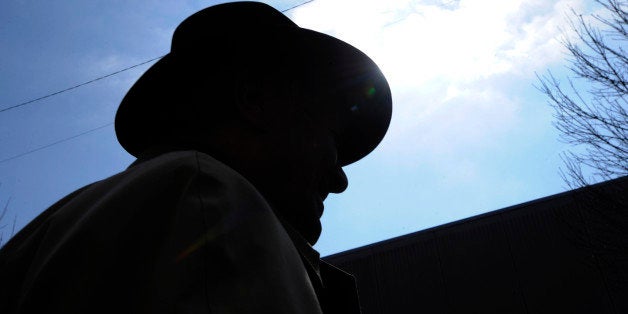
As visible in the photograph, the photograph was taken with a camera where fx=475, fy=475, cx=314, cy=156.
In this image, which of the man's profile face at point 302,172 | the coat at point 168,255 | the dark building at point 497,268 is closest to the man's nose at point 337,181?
the man's profile face at point 302,172

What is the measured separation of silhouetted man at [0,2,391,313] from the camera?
0.67 m

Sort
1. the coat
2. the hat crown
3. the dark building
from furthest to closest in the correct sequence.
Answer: the dark building
the hat crown
the coat

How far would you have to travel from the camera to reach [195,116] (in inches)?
60.7

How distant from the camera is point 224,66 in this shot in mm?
1712

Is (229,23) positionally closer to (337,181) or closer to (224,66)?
(224,66)

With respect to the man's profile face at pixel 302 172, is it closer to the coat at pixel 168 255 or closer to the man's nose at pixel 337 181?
the man's nose at pixel 337 181

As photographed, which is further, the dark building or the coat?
the dark building

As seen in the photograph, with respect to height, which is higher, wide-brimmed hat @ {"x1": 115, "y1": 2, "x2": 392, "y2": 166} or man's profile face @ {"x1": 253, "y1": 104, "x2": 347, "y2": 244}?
wide-brimmed hat @ {"x1": 115, "y1": 2, "x2": 392, "y2": 166}

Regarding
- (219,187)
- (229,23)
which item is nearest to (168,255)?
(219,187)

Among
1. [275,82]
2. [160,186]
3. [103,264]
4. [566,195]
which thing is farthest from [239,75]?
[566,195]

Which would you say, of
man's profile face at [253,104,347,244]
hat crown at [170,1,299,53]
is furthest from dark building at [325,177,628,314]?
hat crown at [170,1,299,53]

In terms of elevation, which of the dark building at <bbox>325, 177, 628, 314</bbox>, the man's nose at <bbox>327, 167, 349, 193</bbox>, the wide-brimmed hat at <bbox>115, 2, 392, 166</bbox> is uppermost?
the wide-brimmed hat at <bbox>115, 2, 392, 166</bbox>

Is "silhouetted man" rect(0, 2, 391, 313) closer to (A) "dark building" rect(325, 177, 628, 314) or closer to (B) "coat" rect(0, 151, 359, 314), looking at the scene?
(B) "coat" rect(0, 151, 359, 314)

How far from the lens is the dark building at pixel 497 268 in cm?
944
